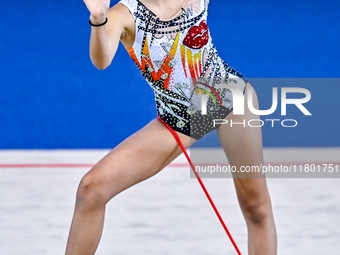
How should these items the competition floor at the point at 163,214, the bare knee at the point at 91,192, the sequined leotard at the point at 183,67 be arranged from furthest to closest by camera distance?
the competition floor at the point at 163,214
the sequined leotard at the point at 183,67
the bare knee at the point at 91,192

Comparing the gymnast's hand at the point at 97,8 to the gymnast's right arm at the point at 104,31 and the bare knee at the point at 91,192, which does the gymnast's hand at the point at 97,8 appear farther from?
the bare knee at the point at 91,192

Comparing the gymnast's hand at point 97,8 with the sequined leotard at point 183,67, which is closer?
the gymnast's hand at point 97,8

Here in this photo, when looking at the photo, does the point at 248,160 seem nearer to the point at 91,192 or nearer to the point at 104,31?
the point at 91,192

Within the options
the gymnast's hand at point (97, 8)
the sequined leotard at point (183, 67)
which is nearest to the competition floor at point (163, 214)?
the sequined leotard at point (183, 67)

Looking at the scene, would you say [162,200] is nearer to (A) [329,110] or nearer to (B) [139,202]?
(B) [139,202]

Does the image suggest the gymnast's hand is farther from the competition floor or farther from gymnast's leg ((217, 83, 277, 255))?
the competition floor

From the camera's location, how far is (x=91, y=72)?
167 inches

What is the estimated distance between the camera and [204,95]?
56.6 inches

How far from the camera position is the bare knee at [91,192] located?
1.23m

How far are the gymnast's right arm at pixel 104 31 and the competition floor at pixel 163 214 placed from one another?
107 centimetres

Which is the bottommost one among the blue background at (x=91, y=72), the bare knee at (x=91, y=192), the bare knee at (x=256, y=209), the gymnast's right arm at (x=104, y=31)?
the bare knee at (x=91, y=192)

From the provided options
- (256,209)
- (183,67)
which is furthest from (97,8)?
(256,209)

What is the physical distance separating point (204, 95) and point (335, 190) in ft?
5.85

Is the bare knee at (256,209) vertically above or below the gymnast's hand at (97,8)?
below
